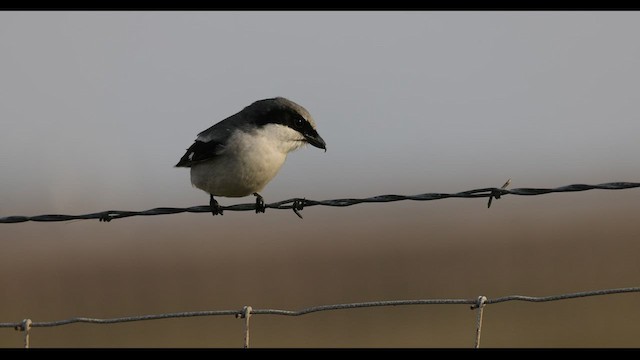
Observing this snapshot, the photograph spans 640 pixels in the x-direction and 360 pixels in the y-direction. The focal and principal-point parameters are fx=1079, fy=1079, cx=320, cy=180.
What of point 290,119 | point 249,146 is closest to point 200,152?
point 249,146

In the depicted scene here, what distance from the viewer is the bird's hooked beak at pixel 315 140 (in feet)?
28.4

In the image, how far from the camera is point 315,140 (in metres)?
8.70

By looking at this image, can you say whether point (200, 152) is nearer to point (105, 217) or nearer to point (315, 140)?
point (315, 140)

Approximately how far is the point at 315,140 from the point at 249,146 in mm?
595

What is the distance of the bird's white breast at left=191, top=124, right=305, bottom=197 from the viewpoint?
8297 millimetres

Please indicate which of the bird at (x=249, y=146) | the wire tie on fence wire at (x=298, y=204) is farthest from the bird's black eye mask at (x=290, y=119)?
the wire tie on fence wire at (x=298, y=204)

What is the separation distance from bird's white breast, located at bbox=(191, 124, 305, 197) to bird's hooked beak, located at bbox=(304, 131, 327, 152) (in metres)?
0.10

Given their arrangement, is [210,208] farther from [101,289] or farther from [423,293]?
[101,289]

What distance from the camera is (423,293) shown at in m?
22.9

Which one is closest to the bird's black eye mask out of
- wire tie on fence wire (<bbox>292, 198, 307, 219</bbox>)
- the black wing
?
the black wing

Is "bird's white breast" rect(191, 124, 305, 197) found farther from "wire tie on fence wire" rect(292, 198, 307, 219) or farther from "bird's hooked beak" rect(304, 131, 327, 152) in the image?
"wire tie on fence wire" rect(292, 198, 307, 219)

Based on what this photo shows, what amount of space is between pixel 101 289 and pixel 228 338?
Answer: 1078cm

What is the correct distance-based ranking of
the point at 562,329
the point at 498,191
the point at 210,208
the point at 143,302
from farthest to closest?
the point at 143,302, the point at 562,329, the point at 210,208, the point at 498,191

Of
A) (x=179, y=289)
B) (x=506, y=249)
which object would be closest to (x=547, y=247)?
(x=506, y=249)
